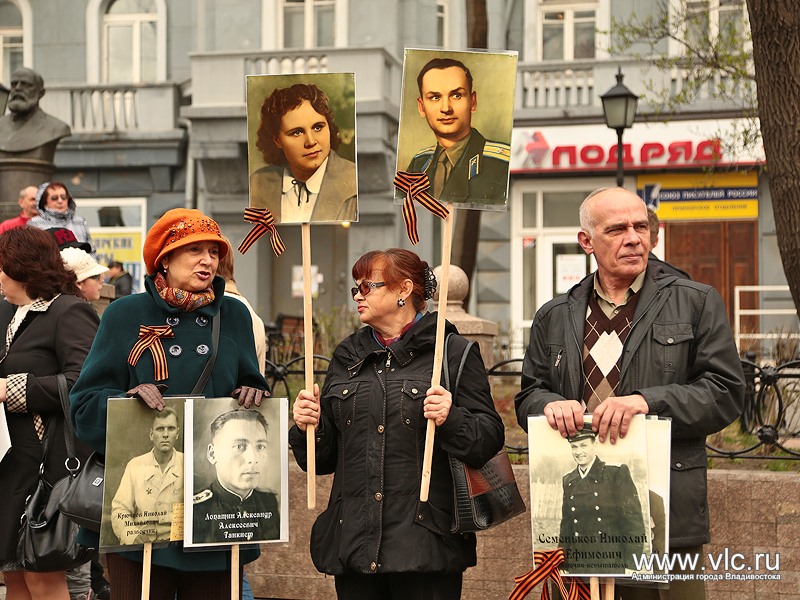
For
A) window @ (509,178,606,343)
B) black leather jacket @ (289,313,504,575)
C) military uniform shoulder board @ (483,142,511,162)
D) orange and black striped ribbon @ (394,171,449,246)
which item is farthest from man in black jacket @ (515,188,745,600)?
window @ (509,178,606,343)

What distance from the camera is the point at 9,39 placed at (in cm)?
2194

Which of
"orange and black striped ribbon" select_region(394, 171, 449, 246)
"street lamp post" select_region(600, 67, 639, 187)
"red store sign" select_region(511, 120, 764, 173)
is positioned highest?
"red store sign" select_region(511, 120, 764, 173)

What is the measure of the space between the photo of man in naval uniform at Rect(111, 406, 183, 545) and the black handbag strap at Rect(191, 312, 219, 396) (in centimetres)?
14

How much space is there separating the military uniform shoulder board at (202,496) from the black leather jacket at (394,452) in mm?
429

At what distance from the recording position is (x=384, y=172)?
18.8 metres

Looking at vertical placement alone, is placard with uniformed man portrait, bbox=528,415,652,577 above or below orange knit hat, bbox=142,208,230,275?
below

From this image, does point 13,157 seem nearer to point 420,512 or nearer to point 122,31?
point 420,512

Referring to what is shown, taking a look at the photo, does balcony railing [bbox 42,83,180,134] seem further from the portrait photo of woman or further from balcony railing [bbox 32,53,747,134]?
the portrait photo of woman

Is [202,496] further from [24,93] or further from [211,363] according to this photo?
[24,93]

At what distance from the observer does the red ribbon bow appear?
11.9 feet

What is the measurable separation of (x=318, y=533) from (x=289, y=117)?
1.51m

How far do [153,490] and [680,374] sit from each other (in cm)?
178

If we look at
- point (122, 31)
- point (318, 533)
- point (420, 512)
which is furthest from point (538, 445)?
point (122, 31)

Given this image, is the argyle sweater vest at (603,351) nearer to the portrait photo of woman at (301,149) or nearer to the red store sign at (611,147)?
the portrait photo of woman at (301,149)
